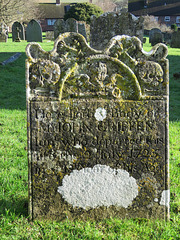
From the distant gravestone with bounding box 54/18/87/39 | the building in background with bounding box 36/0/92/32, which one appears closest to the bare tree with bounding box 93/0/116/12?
the building in background with bounding box 36/0/92/32

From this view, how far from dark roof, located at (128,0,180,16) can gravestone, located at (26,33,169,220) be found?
5689cm

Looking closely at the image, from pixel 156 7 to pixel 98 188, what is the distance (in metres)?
60.4

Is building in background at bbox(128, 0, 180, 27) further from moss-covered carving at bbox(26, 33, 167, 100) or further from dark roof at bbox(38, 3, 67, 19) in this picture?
moss-covered carving at bbox(26, 33, 167, 100)

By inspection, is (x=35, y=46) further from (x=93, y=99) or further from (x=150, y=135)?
(x=150, y=135)

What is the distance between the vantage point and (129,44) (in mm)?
2906

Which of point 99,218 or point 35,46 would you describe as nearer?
point 35,46

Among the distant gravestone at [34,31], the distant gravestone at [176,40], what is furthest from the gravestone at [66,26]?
the distant gravestone at [176,40]

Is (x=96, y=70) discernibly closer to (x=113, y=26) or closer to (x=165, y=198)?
(x=165, y=198)

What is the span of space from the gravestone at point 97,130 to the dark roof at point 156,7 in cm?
5689

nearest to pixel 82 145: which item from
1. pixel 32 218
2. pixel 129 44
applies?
pixel 32 218

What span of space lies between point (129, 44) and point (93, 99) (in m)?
0.70

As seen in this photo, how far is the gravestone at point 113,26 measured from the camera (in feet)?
29.0

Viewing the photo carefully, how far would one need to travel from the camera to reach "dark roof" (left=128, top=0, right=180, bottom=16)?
54.9 meters

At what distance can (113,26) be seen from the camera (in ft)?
29.2
